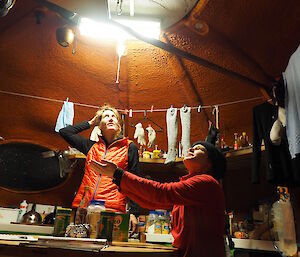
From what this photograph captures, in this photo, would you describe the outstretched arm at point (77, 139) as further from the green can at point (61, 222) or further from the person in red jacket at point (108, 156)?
the green can at point (61, 222)

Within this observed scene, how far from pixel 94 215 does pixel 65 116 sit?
90.3 inches

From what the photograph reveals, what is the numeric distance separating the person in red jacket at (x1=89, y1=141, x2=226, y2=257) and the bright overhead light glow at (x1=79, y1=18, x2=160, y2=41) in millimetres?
2660

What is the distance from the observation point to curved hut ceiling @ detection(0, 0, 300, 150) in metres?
3.20

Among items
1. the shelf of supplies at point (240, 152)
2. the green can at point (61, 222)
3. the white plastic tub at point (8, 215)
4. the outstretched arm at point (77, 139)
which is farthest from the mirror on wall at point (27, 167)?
the green can at point (61, 222)

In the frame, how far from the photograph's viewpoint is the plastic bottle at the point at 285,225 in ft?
7.70

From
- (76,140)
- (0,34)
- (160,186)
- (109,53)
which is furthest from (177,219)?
(0,34)

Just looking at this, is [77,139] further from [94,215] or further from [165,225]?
[94,215]

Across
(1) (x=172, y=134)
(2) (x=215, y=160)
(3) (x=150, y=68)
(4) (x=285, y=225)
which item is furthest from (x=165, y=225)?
(3) (x=150, y=68)

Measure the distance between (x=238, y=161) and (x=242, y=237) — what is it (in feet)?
2.62

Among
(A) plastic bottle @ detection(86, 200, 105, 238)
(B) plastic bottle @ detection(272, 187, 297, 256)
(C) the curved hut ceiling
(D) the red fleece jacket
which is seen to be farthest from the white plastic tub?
(B) plastic bottle @ detection(272, 187, 297, 256)

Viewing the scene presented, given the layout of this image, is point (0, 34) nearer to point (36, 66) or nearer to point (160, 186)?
point (36, 66)

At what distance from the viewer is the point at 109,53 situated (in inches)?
149

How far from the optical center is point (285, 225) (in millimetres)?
2436

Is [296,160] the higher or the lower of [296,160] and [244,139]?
the lower
